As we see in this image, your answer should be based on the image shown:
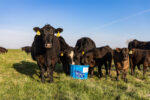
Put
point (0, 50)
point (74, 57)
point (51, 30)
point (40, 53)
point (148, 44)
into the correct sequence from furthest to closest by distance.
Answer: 1. point (0, 50)
2. point (148, 44)
3. point (74, 57)
4. point (40, 53)
5. point (51, 30)

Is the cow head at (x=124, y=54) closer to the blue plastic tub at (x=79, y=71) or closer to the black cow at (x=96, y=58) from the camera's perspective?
the black cow at (x=96, y=58)

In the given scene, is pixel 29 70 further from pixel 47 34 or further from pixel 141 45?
pixel 141 45

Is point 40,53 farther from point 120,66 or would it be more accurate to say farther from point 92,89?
point 120,66

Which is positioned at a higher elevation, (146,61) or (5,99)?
(146,61)

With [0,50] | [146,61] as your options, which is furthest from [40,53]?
[0,50]

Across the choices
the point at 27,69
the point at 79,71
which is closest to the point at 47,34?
the point at 79,71

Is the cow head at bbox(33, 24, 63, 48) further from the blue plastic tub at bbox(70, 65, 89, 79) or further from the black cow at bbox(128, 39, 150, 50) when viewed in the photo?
the black cow at bbox(128, 39, 150, 50)

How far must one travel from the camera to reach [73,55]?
21.8ft

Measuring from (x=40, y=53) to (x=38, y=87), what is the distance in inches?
60.0

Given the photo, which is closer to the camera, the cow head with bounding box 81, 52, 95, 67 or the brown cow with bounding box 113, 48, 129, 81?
the brown cow with bounding box 113, 48, 129, 81

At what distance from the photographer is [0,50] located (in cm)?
3238

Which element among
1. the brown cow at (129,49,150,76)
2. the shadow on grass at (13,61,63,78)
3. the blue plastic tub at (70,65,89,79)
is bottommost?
the shadow on grass at (13,61,63,78)

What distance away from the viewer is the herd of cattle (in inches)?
203

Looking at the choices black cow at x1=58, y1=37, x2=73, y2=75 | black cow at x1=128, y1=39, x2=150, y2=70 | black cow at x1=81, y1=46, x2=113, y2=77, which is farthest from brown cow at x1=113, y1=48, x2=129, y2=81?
black cow at x1=128, y1=39, x2=150, y2=70
